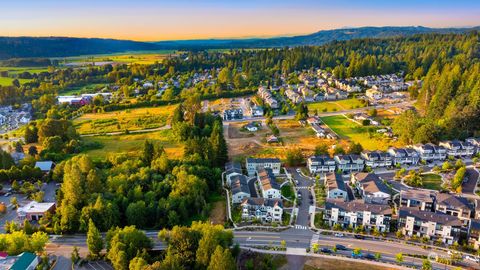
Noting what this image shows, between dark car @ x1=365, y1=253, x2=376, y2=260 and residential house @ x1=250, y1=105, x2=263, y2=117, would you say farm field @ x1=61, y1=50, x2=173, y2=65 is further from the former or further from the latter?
dark car @ x1=365, y1=253, x2=376, y2=260

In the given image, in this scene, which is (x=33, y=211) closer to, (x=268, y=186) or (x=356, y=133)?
(x=268, y=186)

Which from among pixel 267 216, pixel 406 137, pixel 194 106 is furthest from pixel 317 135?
pixel 267 216

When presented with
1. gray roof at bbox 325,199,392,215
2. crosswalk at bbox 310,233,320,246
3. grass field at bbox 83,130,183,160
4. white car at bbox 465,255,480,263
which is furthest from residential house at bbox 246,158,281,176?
white car at bbox 465,255,480,263

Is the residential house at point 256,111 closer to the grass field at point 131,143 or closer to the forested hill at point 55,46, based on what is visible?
the grass field at point 131,143

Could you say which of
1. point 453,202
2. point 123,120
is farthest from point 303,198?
point 123,120

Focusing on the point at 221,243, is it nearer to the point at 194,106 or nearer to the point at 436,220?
the point at 436,220

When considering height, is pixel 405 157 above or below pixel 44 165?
above

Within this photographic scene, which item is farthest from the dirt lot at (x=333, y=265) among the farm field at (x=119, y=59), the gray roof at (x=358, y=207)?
the farm field at (x=119, y=59)
